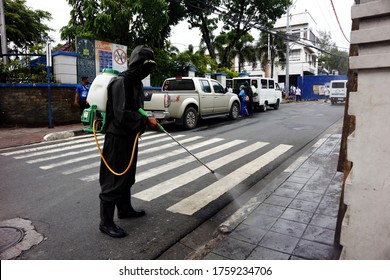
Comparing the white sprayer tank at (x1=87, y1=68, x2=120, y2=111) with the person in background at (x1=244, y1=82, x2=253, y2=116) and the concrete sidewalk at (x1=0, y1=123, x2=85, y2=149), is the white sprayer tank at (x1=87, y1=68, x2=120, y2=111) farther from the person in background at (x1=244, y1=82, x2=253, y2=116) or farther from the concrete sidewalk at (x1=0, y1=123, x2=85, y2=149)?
the person in background at (x1=244, y1=82, x2=253, y2=116)

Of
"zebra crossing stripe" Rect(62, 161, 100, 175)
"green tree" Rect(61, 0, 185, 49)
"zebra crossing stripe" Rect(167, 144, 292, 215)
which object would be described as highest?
"green tree" Rect(61, 0, 185, 49)

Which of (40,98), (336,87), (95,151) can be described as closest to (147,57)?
(95,151)

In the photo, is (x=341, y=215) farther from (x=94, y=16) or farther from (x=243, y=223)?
(x=94, y=16)

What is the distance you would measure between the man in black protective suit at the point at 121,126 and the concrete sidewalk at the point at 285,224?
1014 mm

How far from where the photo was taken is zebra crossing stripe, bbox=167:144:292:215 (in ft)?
13.1

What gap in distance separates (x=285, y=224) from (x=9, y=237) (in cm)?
307

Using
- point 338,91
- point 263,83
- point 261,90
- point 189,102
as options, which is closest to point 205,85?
point 189,102

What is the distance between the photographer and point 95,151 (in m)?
7.48

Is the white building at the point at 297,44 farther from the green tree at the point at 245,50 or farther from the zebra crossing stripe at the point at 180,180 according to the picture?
the zebra crossing stripe at the point at 180,180

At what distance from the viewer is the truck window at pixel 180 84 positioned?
11517mm

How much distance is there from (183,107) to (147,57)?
7.40 metres

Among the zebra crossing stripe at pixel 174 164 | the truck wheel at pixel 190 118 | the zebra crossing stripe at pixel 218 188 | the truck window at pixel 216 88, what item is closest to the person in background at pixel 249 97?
A: the truck window at pixel 216 88

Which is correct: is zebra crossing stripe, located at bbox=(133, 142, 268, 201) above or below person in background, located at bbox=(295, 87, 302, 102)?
below

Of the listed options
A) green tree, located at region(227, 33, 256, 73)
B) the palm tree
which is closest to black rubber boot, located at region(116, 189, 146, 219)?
green tree, located at region(227, 33, 256, 73)
